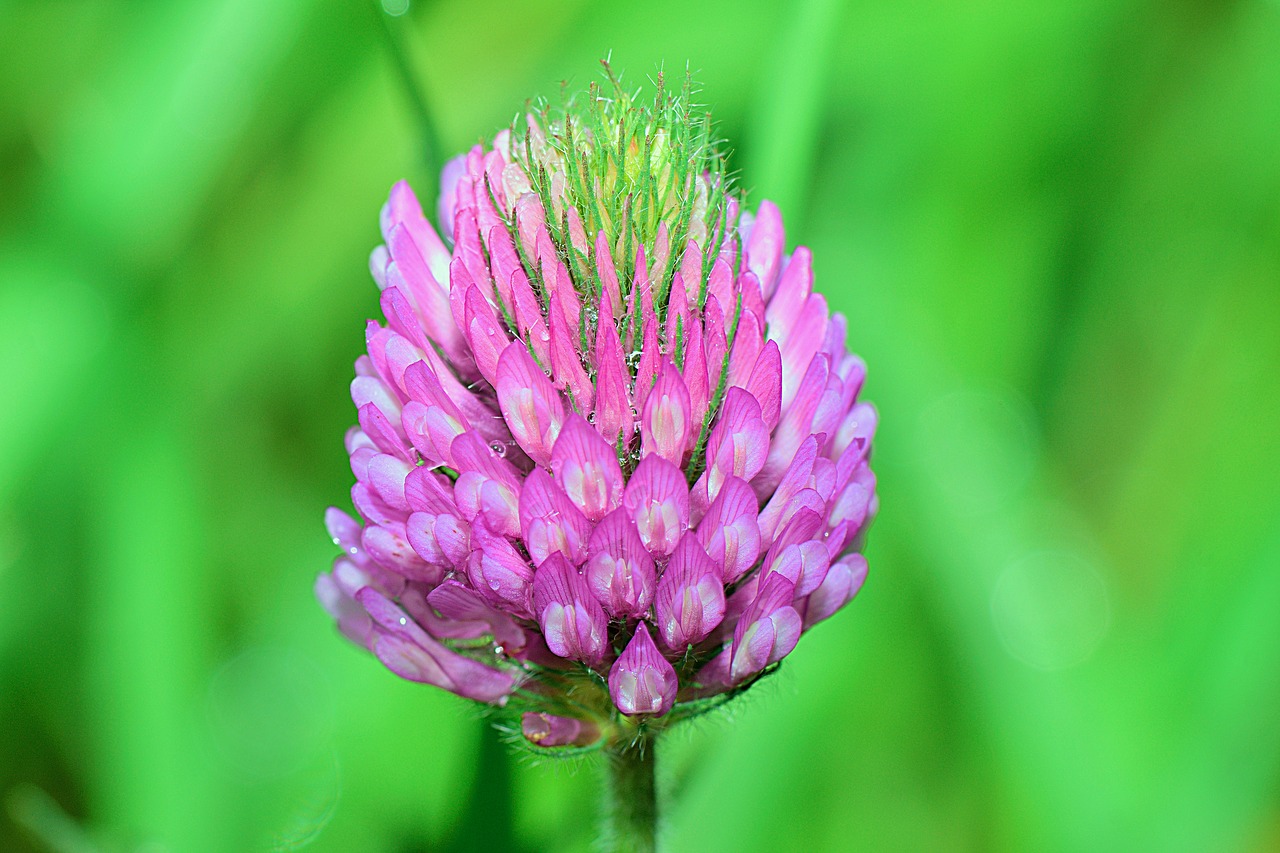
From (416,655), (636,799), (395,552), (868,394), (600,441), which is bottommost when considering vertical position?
(636,799)

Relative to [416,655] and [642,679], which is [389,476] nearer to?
[416,655]

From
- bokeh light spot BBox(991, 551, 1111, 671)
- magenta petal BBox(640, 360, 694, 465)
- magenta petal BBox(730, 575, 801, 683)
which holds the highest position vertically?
magenta petal BBox(640, 360, 694, 465)

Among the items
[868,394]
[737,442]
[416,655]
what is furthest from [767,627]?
[868,394]

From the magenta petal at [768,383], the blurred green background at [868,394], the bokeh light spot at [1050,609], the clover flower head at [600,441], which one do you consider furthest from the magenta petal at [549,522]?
the bokeh light spot at [1050,609]

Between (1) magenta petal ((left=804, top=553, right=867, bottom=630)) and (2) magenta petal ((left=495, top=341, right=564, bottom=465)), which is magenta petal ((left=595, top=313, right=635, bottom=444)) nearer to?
(2) magenta petal ((left=495, top=341, right=564, bottom=465))

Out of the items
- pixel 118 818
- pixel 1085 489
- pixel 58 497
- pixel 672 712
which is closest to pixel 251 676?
pixel 118 818

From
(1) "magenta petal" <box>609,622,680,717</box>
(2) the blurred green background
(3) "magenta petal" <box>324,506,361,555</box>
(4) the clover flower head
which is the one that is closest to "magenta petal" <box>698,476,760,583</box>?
(4) the clover flower head
